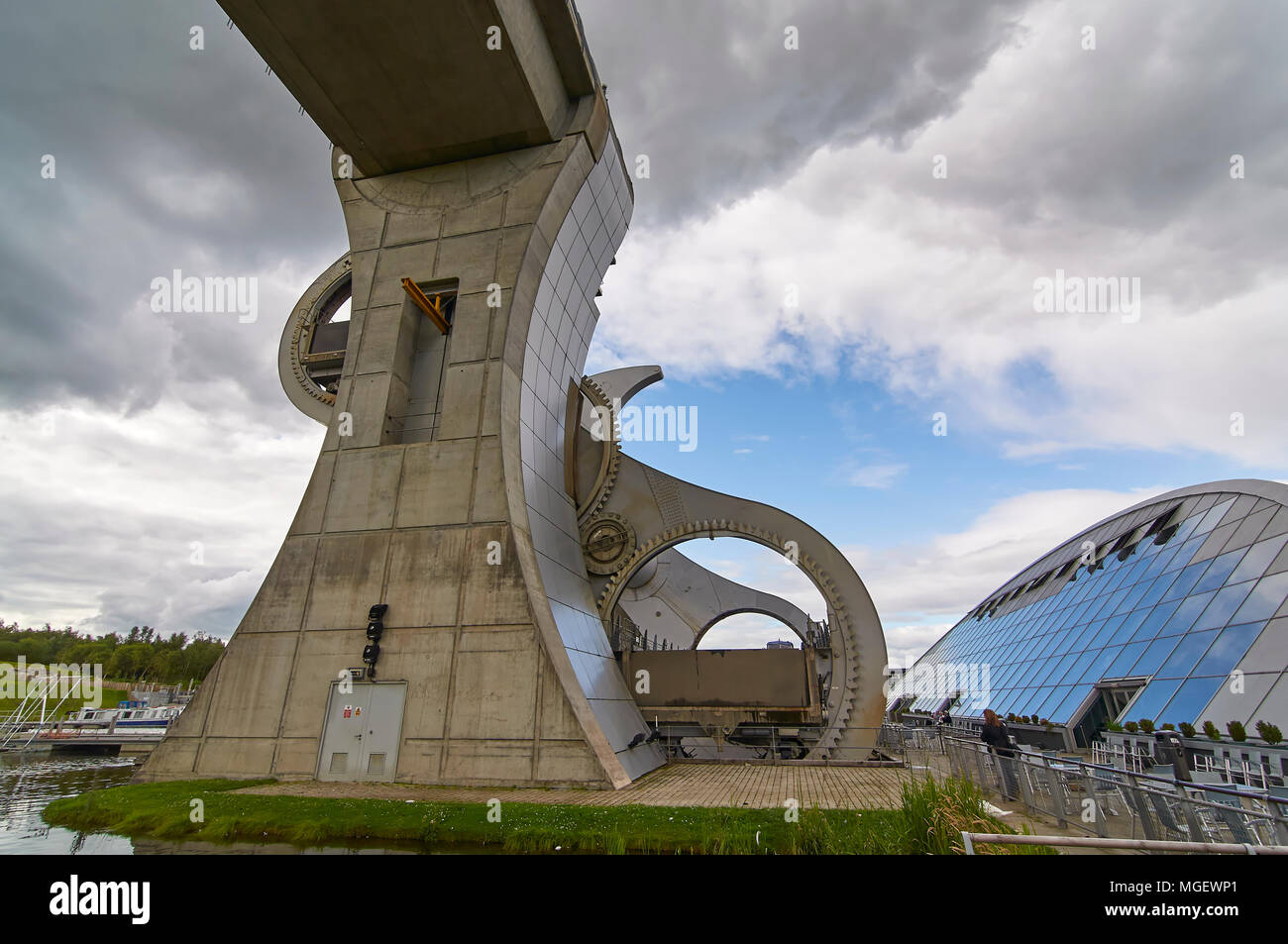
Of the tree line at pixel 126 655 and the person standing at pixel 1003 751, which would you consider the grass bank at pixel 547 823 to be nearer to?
the person standing at pixel 1003 751

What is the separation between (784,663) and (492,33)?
1925cm

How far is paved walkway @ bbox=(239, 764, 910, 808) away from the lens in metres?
11.6

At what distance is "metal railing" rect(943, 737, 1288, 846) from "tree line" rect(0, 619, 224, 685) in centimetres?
6395

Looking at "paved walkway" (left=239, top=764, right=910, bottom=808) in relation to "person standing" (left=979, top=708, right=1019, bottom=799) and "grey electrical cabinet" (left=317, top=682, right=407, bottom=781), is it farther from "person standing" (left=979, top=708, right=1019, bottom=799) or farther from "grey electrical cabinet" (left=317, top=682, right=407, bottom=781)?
"person standing" (left=979, top=708, right=1019, bottom=799)

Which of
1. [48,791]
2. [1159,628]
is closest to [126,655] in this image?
[48,791]

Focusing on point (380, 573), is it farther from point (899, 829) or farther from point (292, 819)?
point (899, 829)

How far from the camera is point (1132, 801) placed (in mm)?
7531

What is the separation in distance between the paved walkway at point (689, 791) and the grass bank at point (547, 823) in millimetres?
949

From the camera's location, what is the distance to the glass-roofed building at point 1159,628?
46.8 ft

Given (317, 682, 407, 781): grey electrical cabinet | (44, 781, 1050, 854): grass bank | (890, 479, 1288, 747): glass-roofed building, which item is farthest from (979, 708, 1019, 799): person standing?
(317, 682, 407, 781): grey electrical cabinet

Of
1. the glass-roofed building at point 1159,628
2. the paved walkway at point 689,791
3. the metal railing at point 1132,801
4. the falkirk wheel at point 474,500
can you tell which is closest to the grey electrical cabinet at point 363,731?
the falkirk wheel at point 474,500
